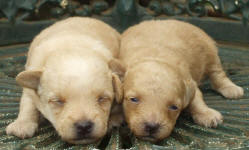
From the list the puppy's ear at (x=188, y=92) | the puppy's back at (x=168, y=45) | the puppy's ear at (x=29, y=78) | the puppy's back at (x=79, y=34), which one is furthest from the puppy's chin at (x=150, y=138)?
the puppy's back at (x=79, y=34)

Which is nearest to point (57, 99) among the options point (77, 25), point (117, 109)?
point (117, 109)

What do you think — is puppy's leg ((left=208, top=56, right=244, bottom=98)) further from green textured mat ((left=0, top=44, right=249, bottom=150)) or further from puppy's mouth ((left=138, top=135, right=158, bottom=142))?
puppy's mouth ((left=138, top=135, right=158, bottom=142))

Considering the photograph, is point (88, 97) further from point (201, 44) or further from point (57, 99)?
point (201, 44)

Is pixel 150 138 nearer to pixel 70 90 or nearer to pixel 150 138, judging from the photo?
pixel 150 138

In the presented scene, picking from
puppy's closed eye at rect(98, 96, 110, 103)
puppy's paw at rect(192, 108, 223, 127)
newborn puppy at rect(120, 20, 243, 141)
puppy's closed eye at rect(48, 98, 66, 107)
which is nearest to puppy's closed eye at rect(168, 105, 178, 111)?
newborn puppy at rect(120, 20, 243, 141)

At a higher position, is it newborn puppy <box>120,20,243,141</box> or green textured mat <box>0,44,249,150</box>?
newborn puppy <box>120,20,243,141</box>

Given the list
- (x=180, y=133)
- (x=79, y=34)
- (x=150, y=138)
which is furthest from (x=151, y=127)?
(x=79, y=34)
